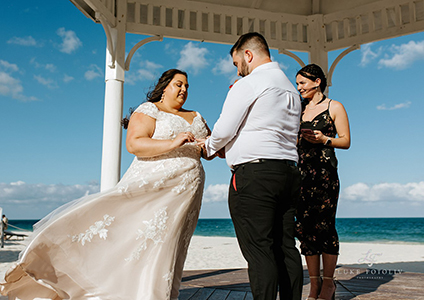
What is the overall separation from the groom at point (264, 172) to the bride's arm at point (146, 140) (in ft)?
1.57

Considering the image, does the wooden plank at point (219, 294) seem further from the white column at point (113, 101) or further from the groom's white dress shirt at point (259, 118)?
the groom's white dress shirt at point (259, 118)

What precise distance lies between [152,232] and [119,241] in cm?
24

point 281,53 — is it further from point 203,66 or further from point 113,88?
point 203,66

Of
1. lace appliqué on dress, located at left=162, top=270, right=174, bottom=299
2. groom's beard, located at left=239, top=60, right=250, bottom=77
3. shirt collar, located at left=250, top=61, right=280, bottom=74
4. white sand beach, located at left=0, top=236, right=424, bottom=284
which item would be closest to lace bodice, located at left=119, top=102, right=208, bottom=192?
lace appliqué on dress, located at left=162, top=270, right=174, bottom=299

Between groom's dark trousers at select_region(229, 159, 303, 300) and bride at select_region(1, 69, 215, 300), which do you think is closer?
groom's dark trousers at select_region(229, 159, 303, 300)

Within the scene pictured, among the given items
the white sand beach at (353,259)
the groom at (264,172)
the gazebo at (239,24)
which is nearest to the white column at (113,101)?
the gazebo at (239,24)

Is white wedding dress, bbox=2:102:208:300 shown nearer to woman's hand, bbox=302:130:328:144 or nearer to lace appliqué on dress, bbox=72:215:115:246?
lace appliqué on dress, bbox=72:215:115:246

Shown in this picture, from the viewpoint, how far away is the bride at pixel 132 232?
245 cm

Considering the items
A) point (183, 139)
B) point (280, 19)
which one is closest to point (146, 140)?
point (183, 139)

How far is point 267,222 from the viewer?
1.94 meters

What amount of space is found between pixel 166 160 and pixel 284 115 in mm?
1068

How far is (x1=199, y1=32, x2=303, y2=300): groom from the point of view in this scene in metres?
1.93

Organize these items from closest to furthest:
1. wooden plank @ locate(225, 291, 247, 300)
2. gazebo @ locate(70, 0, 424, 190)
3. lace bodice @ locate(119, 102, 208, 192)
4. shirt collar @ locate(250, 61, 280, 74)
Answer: shirt collar @ locate(250, 61, 280, 74) → lace bodice @ locate(119, 102, 208, 192) → wooden plank @ locate(225, 291, 247, 300) → gazebo @ locate(70, 0, 424, 190)

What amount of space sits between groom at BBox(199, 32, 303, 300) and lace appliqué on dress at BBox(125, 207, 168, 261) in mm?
731
